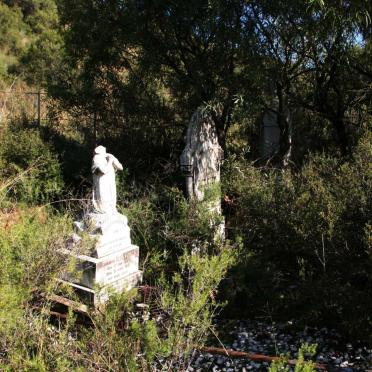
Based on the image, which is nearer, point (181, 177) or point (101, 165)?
point (101, 165)

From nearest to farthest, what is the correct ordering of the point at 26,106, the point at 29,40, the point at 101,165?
the point at 101,165
the point at 26,106
the point at 29,40

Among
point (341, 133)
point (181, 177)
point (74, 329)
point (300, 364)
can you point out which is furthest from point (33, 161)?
point (300, 364)

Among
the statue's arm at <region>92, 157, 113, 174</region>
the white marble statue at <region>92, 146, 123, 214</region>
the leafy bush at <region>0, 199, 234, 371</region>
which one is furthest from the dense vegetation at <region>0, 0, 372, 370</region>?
the statue's arm at <region>92, 157, 113, 174</region>

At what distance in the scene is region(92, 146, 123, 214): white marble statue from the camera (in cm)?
529

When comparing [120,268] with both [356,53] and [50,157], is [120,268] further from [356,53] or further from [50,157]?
[356,53]

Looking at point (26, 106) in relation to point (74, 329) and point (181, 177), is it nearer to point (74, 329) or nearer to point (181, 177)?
point (181, 177)

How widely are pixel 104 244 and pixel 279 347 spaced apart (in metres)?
2.18

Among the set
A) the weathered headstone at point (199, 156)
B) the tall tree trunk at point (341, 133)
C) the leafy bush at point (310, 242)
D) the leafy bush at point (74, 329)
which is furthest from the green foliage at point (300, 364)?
the tall tree trunk at point (341, 133)

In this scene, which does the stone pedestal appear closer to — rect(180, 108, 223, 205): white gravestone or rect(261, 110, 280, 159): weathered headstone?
rect(180, 108, 223, 205): white gravestone

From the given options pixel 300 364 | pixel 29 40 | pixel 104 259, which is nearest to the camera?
pixel 300 364

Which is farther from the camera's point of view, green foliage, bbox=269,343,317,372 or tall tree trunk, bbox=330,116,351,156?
tall tree trunk, bbox=330,116,351,156

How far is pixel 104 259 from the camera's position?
16.8 feet

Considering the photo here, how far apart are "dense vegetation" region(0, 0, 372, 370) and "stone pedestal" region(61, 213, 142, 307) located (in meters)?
0.26

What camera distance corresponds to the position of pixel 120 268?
533 cm
